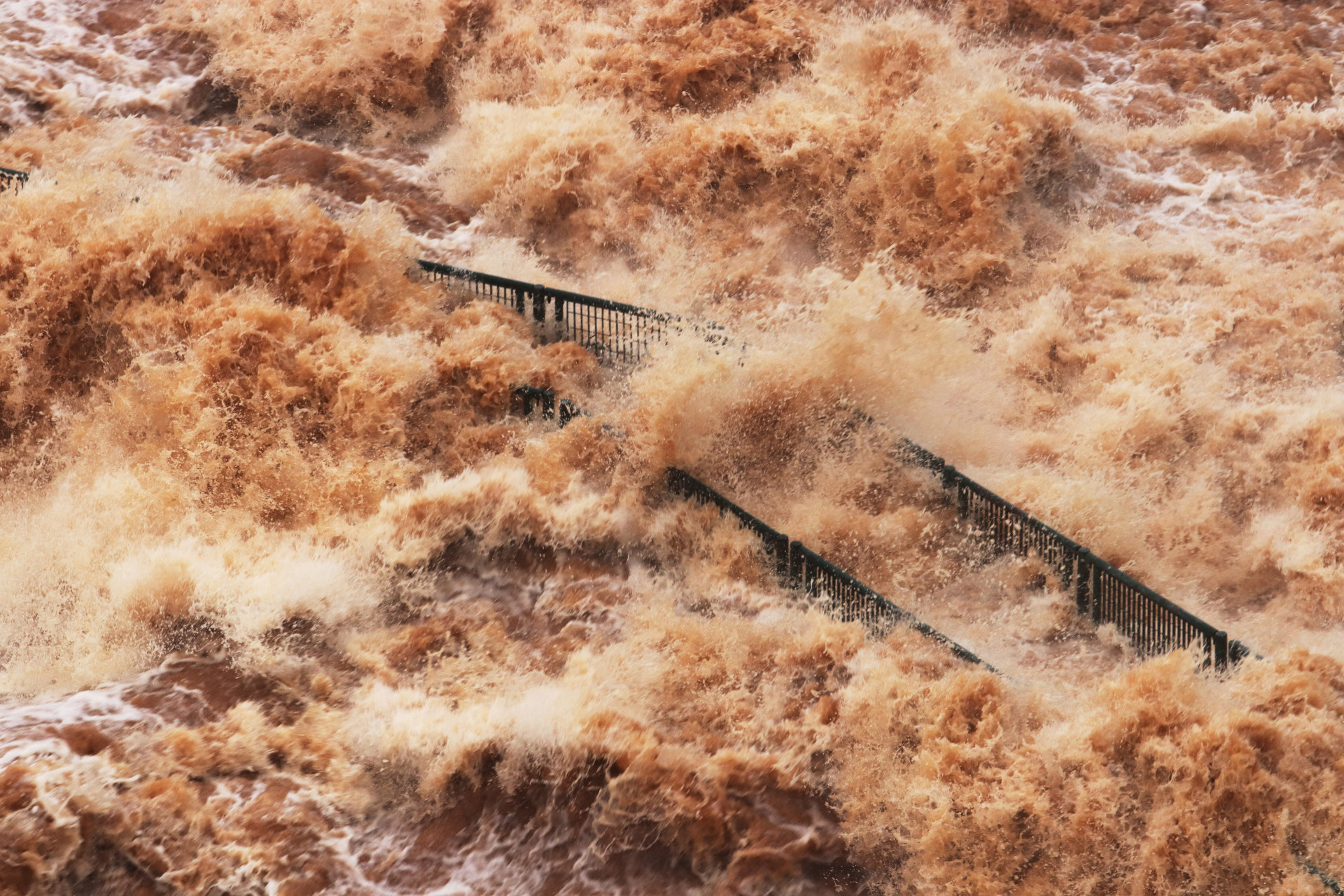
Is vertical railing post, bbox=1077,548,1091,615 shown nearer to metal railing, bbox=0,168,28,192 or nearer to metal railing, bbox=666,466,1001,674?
metal railing, bbox=666,466,1001,674

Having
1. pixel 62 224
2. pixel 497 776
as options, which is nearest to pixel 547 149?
pixel 62 224

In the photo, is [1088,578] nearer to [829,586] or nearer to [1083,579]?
[1083,579]

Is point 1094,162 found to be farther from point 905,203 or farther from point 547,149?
point 547,149

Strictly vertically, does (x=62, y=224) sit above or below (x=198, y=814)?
above

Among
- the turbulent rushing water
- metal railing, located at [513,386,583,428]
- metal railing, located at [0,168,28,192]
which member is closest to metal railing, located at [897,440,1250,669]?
the turbulent rushing water

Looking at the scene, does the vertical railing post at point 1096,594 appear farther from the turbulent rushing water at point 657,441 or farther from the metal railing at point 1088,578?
the turbulent rushing water at point 657,441

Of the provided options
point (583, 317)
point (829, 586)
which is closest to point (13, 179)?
point (583, 317)
